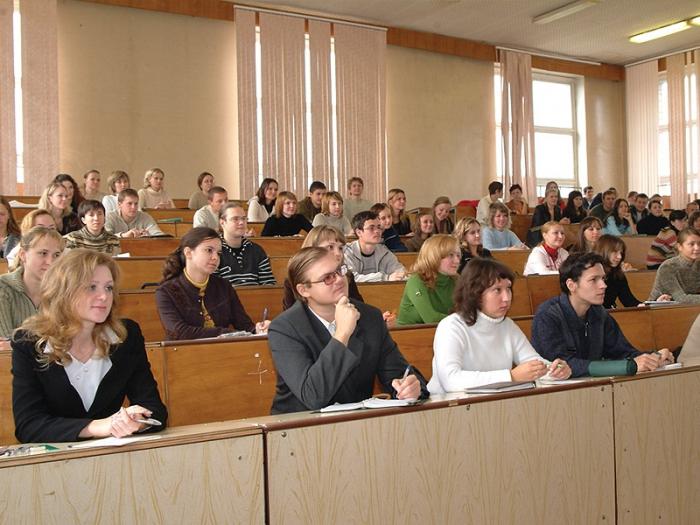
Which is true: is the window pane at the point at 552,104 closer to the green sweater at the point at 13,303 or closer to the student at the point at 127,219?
the student at the point at 127,219

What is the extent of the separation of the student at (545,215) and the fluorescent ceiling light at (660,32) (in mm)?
3306

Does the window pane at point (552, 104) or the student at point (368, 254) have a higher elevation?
the window pane at point (552, 104)

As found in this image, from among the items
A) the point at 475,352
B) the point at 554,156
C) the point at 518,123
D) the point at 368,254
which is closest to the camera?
the point at 475,352

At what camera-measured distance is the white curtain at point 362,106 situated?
10680 mm

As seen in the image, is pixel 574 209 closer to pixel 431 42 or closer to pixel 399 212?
pixel 399 212

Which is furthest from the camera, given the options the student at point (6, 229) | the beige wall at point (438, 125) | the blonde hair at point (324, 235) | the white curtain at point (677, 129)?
the white curtain at point (677, 129)

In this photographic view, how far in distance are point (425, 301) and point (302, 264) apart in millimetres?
1521

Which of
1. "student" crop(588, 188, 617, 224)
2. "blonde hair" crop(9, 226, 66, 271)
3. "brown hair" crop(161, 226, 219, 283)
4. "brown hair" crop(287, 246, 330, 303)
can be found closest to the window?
"student" crop(588, 188, 617, 224)

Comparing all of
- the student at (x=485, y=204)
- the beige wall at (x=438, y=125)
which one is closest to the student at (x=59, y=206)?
the student at (x=485, y=204)

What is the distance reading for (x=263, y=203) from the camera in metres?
8.35

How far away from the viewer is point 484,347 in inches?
112

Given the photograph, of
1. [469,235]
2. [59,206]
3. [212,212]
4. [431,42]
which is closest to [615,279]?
[469,235]

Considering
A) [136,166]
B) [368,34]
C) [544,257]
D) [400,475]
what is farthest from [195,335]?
[368,34]

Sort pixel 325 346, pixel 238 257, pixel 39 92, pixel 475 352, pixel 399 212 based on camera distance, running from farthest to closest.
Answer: pixel 39 92 → pixel 399 212 → pixel 238 257 → pixel 475 352 → pixel 325 346
